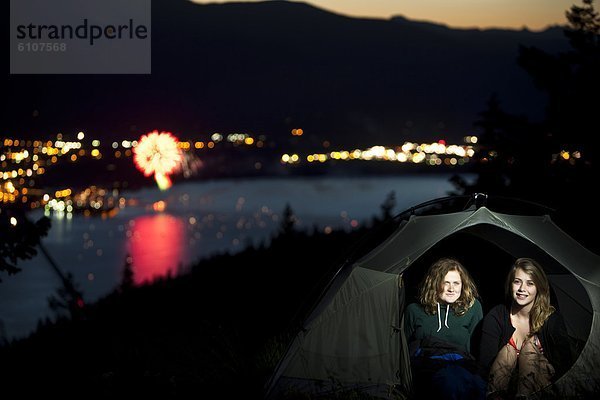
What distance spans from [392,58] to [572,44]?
11389cm

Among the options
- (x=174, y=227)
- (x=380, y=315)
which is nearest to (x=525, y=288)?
(x=380, y=315)

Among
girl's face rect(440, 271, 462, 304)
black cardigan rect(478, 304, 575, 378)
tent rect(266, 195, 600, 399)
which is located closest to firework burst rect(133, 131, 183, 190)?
tent rect(266, 195, 600, 399)

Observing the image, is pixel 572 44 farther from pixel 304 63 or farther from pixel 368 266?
pixel 304 63

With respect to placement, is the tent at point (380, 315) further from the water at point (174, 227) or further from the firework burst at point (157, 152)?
the water at point (174, 227)

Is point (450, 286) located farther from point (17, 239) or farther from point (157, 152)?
point (157, 152)

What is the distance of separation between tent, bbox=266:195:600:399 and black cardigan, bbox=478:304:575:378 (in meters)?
0.19

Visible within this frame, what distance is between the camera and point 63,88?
89.1 m

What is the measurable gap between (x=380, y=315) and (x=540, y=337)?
1.53 m

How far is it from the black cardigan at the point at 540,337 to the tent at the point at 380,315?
0.19m

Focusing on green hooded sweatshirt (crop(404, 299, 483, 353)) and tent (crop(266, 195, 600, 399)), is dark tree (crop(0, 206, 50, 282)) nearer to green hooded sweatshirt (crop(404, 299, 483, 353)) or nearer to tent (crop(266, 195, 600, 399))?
tent (crop(266, 195, 600, 399))

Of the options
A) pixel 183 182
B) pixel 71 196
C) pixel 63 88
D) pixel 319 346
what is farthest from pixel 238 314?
pixel 183 182

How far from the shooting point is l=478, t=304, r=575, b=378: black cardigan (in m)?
8.35

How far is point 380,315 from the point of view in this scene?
874 centimetres

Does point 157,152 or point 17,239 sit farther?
point 157,152
